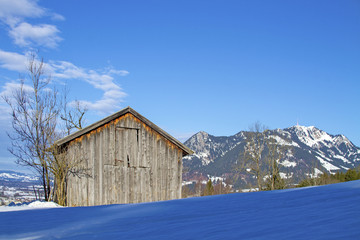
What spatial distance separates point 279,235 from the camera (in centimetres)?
241

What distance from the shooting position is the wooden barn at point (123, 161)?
15.0 metres

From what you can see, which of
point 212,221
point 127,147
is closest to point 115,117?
point 127,147

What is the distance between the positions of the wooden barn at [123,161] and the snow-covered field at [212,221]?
10296 mm

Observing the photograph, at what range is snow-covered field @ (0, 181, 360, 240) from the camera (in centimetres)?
253

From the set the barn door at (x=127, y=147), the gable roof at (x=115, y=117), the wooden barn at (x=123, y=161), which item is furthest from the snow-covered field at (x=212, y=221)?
the barn door at (x=127, y=147)

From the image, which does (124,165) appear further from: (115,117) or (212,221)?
(212,221)

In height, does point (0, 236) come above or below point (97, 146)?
below

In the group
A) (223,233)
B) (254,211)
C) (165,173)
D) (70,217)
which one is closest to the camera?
(223,233)

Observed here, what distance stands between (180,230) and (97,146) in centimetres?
1284

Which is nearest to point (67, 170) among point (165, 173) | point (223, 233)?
point (165, 173)

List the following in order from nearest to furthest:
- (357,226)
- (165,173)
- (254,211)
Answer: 1. (357,226)
2. (254,211)
3. (165,173)

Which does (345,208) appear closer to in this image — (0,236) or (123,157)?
(0,236)

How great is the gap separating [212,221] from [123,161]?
12790 mm

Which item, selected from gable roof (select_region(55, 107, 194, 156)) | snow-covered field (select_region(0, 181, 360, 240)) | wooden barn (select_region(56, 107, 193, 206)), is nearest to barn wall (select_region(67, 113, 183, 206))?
wooden barn (select_region(56, 107, 193, 206))
